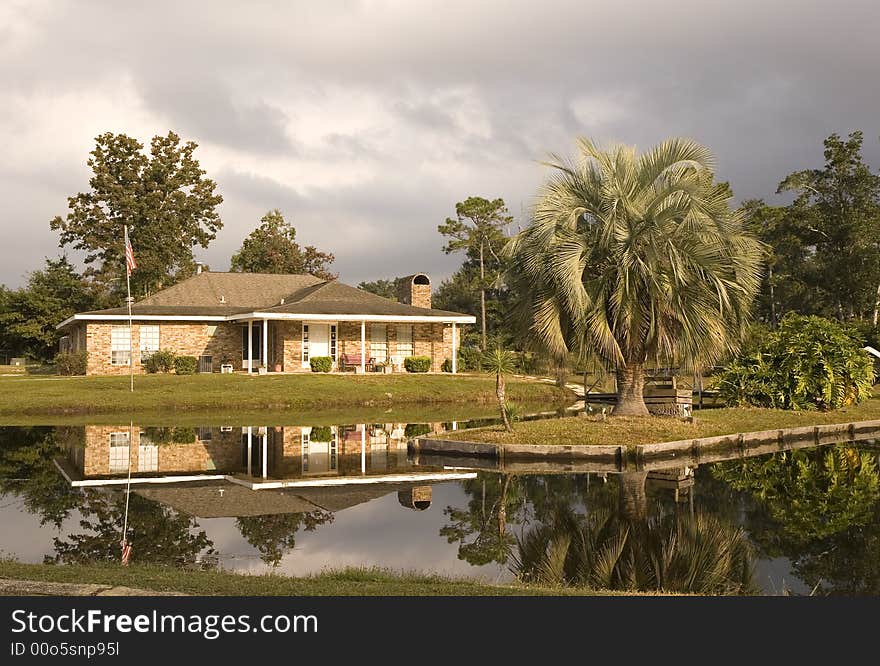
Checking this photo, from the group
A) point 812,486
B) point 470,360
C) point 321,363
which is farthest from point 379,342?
point 812,486

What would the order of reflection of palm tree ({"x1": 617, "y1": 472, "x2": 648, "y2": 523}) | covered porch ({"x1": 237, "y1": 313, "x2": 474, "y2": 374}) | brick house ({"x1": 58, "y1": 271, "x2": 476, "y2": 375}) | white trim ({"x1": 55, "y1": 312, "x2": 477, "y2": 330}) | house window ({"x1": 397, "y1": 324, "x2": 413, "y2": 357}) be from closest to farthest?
1. reflection of palm tree ({"x1": 617, "y1": 472, "x2": 648, "y2": 523})
2. white trim ({"x1": 55, "y1": 312, "x2": 477, "y2": 330})
3. brick house ({"x1": 58, "y1": 271, "x2": 476, "y2": 375})
4. covered porch ({"x1": 237, "y1": 313, "x2": 474, "y2": 374})
5. house window ({"x1": 397, "y1": 324, "x2": 413, "y2": 357})

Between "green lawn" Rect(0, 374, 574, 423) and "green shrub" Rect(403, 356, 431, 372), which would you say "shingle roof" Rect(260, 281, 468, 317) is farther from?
"green lawn" Rect(0, 374, 574, 423)

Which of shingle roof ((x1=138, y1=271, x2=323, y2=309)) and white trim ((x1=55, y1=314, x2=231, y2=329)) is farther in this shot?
shingle roof ((x1=138, y1=271, x2=323, y2=309))

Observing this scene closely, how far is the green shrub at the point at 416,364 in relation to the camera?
130ft

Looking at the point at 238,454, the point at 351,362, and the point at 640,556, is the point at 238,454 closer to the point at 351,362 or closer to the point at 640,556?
the point at 640,556

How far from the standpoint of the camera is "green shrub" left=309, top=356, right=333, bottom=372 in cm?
3791

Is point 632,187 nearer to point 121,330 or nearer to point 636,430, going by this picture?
point 636,430

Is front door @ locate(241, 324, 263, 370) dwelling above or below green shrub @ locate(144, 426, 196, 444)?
above

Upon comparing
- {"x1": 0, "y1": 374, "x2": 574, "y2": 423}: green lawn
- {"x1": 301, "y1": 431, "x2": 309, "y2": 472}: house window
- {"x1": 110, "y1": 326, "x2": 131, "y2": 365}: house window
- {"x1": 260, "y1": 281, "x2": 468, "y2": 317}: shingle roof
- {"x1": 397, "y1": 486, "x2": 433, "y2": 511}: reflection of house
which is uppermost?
{"x1": 260, "y1": 281, "x2": 468, "y2": 317}: shingle roof

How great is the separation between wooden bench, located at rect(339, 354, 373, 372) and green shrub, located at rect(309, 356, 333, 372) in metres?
0.74

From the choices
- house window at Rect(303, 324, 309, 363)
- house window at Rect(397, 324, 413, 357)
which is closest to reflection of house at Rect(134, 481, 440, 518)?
house window at Rect(303, 324, 309, 363)

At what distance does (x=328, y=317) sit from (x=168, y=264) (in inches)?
889

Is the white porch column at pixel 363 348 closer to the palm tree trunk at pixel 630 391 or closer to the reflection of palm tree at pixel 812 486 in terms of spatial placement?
the palm tree trunk at pixel 630 391
